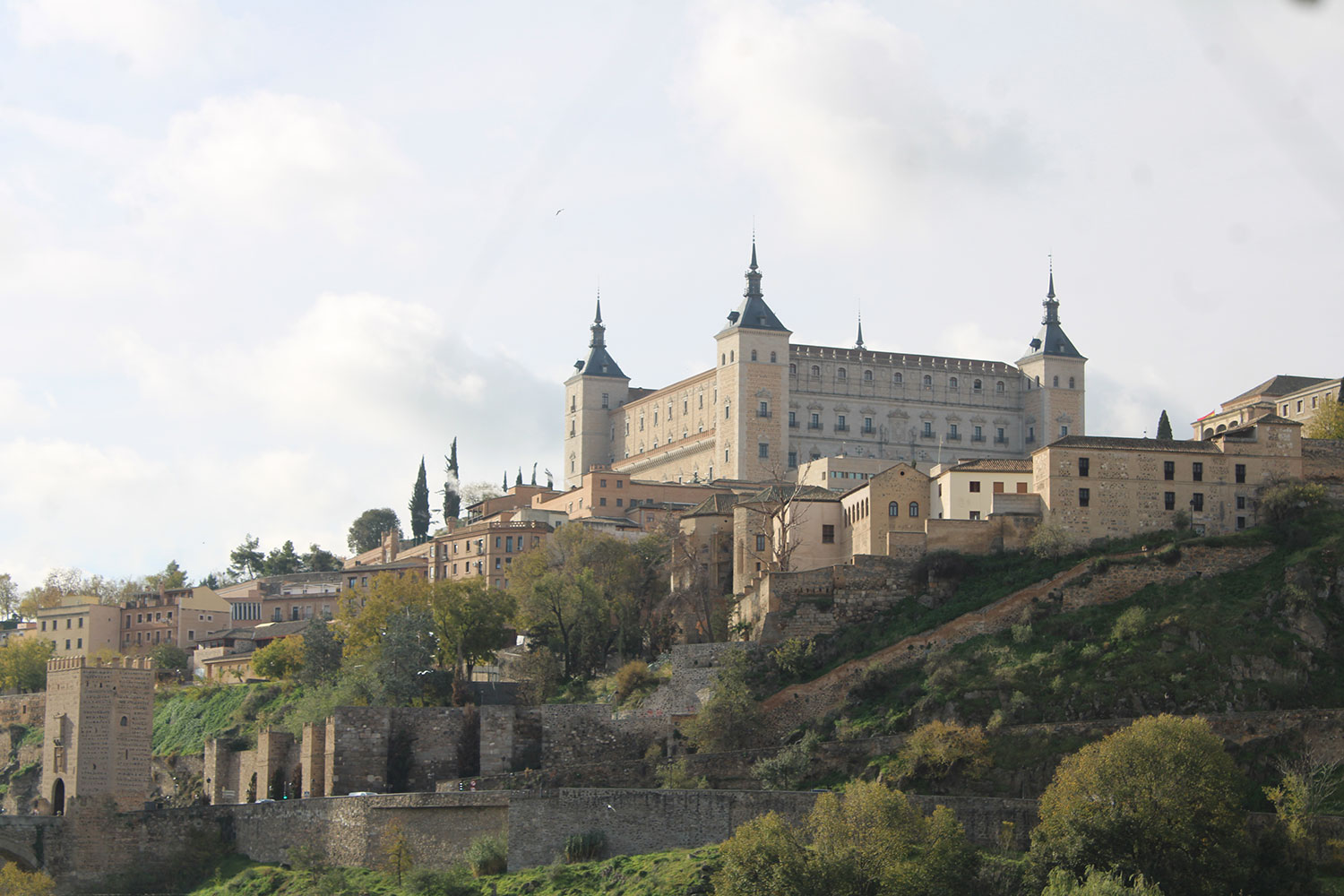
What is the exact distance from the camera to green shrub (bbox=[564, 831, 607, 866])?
60.8 m

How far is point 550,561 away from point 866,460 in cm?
2850

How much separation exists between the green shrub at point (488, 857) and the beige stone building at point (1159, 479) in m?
26.6

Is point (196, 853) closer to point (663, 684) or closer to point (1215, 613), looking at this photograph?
point (663, 684)

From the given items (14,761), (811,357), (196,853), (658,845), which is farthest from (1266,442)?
(14,761)

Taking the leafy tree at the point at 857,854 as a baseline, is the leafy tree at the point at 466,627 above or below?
above

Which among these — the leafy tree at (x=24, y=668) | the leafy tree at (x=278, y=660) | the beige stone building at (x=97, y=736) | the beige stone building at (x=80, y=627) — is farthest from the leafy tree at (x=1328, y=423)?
the beige stone building at (x=80, y=627)

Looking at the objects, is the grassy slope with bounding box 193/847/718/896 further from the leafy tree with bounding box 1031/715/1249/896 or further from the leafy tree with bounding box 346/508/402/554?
the leafy tree with bounding box 346/508/402/554

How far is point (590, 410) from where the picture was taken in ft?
472

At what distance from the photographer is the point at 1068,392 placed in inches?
5167

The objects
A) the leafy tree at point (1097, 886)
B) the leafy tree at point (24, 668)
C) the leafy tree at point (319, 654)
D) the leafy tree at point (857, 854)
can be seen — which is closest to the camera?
the leafy tree at point (1097, 886)

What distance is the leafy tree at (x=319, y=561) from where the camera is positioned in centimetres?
14500

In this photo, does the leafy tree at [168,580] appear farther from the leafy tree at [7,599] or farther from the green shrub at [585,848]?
the green shrub at [585,848]

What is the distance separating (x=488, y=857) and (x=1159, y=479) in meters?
31.1

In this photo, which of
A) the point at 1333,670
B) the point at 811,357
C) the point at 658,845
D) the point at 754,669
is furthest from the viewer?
the point at 811,357
